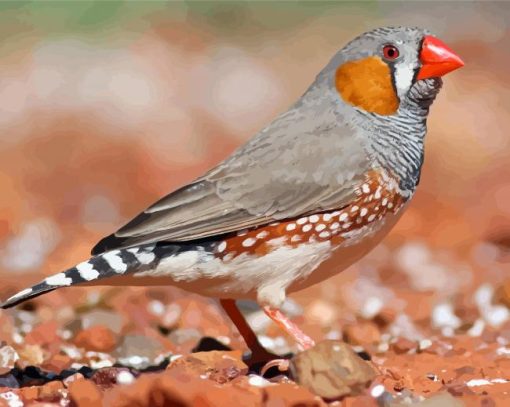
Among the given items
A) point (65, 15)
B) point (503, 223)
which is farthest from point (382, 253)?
point (65, 15)

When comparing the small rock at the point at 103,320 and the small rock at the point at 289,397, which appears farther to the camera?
the small rock at the point at 103,320

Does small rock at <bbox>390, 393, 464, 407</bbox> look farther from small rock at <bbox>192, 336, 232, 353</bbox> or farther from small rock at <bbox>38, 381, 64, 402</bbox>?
small rock at <bbox>192, 336, 232, 353</bbox>

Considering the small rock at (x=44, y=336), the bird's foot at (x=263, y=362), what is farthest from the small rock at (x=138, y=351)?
the bird's foot at (x=263, y=362)

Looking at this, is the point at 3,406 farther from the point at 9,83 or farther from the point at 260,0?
the point at 260,0

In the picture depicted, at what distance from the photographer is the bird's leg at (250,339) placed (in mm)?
5493

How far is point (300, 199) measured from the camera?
5.16 m

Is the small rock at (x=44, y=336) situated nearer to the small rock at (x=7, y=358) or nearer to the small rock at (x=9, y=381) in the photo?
the small rock at (x=7, y=358)

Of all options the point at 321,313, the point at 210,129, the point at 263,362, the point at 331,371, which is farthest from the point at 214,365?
the point at 210,129

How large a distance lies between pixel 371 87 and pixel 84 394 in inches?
74.7

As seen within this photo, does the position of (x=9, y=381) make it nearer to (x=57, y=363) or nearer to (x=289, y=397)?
(x=57, y=363)

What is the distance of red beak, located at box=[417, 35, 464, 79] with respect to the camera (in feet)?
17.6

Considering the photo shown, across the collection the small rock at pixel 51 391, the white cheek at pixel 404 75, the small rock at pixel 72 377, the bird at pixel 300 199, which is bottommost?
the small rock at pixel 72 377

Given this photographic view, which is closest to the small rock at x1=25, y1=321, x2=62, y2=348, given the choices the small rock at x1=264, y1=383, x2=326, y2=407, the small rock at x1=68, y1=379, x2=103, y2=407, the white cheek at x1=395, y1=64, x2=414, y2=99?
the small rock at x1=68, y1=379, x2=103, y2=407

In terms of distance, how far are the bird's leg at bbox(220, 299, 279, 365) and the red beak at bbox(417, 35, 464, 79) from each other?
1285 mm
